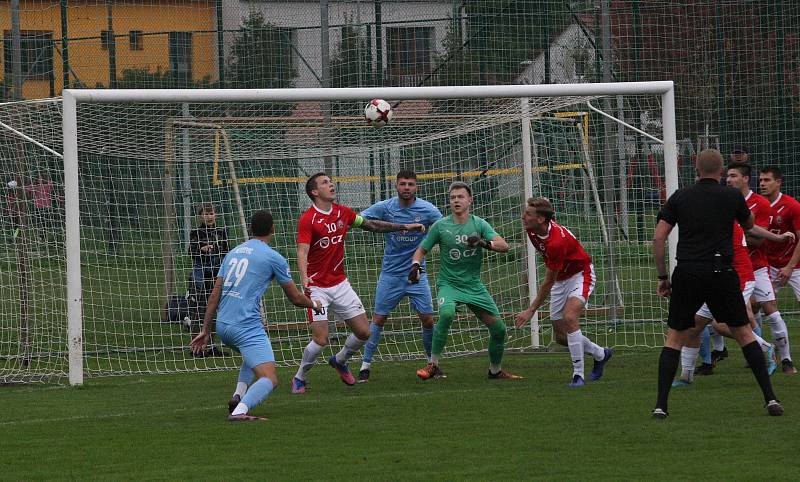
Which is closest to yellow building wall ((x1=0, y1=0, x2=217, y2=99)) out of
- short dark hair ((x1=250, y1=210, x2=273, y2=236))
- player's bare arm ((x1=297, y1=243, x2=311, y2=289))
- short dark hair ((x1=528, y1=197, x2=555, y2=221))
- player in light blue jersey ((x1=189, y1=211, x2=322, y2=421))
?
player's bare arm ((x1=297, y1=243, x2=311, y2=289))

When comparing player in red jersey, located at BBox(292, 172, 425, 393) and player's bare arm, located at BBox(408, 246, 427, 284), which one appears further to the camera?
player in red jersey, located at BBox(292, 172, 425, 393)

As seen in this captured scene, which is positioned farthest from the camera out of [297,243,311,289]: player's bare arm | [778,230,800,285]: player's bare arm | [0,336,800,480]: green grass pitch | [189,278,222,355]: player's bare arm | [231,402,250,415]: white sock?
[778,230,800,285]: player's bare arm

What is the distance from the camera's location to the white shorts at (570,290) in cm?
1168

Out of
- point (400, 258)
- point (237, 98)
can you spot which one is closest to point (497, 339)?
point (400, 258)

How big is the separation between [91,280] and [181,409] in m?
5.32

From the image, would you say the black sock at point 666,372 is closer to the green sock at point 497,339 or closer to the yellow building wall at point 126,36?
the green sock at point 497,339

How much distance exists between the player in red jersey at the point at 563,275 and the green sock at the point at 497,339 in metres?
0.47

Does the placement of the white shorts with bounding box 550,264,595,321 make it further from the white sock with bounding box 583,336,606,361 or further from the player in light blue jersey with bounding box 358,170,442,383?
the player in light blue jersey with bounding box 358,170,442,383

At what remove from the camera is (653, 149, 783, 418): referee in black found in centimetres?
916

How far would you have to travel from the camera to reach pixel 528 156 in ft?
48.8

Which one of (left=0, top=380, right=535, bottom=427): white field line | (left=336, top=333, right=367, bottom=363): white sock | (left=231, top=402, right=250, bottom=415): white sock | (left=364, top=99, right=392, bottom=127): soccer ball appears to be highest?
(left=364, top=99, right=392, bottom=127): soccer ball

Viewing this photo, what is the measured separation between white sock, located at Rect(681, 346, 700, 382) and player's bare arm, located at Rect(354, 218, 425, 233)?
2958mm

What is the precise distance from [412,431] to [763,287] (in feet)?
15.2

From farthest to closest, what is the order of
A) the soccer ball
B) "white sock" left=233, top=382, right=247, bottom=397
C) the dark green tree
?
the dark green tree
the soccer ball
"white sock" left=233, top=382, right=247, bottom=397
